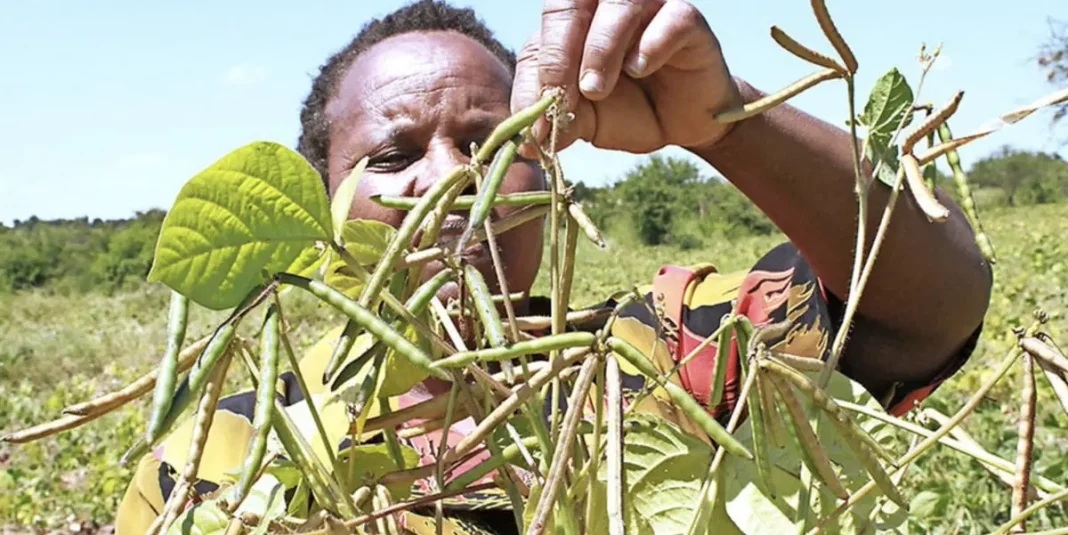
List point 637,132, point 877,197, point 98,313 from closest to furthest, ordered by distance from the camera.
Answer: point 637,132
point 877,197
point 98,313

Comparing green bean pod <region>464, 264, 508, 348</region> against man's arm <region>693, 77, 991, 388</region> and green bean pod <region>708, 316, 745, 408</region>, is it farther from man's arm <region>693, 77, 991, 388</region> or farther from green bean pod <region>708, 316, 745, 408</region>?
man's arm <region>693, 77, 991, 388</region>

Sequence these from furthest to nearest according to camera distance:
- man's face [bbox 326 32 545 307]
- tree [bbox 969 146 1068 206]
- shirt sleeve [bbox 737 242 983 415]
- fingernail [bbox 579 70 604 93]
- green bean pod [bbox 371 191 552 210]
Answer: tree [bbox 969 146 1068 206], man's face [bbox 326 32 545 307], shirt sleeve [bbox 737 242 983 415], fingernail [bbox 579 70 604 93], green bean pod [bbox 371 191 552 210]

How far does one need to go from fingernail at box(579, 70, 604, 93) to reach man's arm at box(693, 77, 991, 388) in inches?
10.8

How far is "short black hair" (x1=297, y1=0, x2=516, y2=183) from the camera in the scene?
1.38 m

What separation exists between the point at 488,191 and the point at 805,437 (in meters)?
0.12

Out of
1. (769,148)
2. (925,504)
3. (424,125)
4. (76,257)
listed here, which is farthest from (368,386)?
(76,257)

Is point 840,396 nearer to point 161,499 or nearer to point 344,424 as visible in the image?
point 344,424

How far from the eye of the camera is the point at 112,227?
1920 centimetres

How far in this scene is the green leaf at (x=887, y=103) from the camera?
417 millimetres

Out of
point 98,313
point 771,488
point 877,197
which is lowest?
point 98,313

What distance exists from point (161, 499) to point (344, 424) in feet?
2.19

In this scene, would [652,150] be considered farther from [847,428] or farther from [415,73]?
[415,73]

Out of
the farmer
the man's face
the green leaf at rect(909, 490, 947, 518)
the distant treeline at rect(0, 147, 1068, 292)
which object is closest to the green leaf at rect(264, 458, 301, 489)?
the farmer

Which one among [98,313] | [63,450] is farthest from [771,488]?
[98,313]
